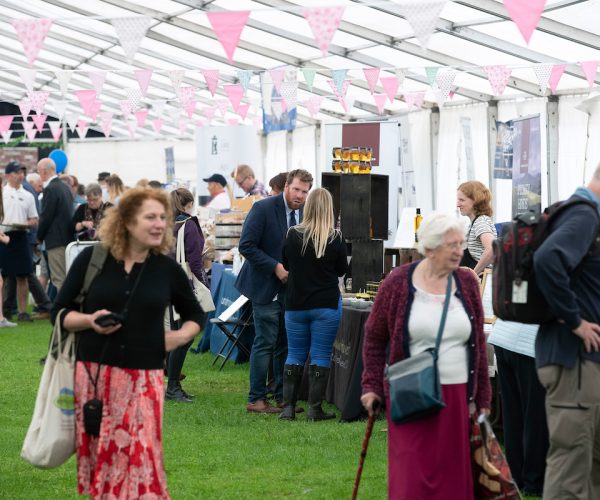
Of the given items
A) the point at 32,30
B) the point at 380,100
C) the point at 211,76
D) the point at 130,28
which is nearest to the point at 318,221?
the point at 130,28

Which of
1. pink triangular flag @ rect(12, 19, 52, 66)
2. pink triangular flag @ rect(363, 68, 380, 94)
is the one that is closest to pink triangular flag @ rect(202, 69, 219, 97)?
pink triangular flag @ rect(363, 68, 380, 94)

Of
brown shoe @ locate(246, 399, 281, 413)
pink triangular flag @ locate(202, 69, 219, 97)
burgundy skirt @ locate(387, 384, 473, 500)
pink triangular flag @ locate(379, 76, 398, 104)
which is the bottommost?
brown shoe @ locate(246, 399, 281, 413)

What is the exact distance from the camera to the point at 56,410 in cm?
390

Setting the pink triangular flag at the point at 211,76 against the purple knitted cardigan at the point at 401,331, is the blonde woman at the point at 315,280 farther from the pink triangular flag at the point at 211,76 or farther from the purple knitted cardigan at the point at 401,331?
the pink triangular flag at the point at 211,76

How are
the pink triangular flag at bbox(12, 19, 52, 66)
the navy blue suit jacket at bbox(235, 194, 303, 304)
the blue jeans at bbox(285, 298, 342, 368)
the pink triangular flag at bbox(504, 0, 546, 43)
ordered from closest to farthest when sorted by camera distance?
the blue jeans at bbox(285, 298, 342, 368), the navy blue suit jacket at bbox(235, 194, 303, 304), the pink triangular flag at bbox(504, 0, 546, 43), the pink triangular flag at bbox(12, 19, 52, 66)

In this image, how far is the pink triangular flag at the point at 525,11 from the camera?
795cm

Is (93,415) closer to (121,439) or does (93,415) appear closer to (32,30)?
(121,439)

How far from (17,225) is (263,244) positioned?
6.37m

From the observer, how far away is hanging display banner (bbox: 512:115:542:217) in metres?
11.7

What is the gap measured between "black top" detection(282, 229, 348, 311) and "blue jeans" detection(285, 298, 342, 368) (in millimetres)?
50

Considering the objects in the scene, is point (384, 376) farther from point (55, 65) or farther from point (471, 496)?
point (55, 65)

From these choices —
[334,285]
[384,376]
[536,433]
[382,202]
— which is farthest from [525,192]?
[384,376]

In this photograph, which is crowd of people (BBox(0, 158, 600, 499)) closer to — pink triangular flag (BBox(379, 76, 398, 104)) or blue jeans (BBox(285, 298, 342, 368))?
blue jeans (BBox(285, 298, 342, 368))

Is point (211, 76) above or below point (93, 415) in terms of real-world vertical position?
above
